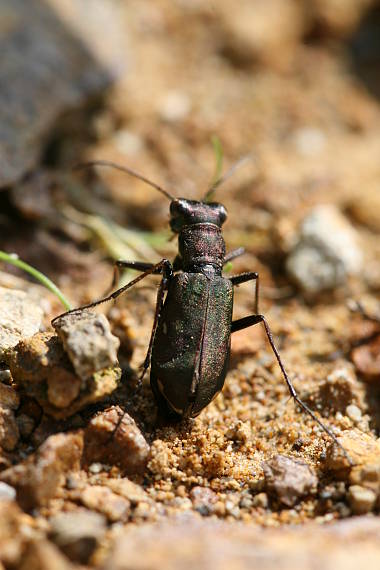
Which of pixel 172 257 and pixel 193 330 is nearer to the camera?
pixel 193 330

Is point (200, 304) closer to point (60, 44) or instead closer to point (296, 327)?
point (296, 327)

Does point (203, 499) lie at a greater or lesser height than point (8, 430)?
lesser

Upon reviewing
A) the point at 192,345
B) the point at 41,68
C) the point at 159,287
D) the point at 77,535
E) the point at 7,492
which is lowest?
the point at 77,535

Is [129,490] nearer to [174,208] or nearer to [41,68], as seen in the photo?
[174,208]

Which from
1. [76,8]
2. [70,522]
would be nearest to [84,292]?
[70,522]

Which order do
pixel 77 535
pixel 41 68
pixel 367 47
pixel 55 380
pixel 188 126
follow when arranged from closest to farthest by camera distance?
pixel 77 535 < pixel 55 380 < pixel 41 68 < pixel 188 126 < pixel 367 47

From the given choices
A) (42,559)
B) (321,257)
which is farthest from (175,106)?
(42,559)

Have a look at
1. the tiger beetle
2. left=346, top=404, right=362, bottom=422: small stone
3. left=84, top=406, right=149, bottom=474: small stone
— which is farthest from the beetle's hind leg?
left=346, top=404, right=362, bottom=422: small stone
